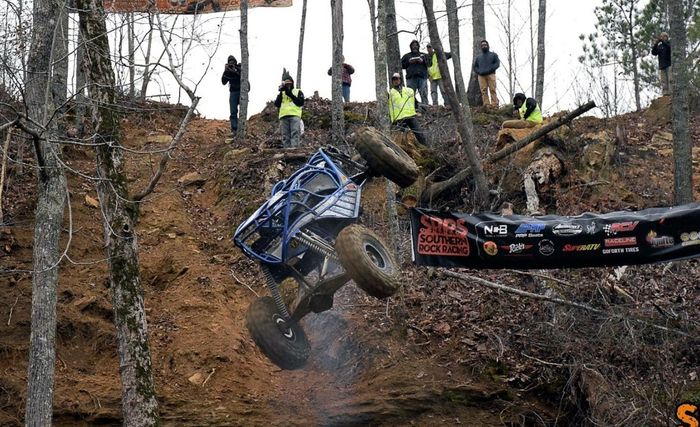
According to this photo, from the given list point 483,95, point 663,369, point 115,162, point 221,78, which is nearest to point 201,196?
point 221,78

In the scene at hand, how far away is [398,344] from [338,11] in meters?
10.3

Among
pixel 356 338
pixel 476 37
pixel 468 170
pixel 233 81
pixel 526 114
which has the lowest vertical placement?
pixel 356 338

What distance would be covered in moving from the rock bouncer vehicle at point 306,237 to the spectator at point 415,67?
32.5 feet

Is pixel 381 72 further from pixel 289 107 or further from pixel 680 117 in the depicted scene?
pixel 680 117

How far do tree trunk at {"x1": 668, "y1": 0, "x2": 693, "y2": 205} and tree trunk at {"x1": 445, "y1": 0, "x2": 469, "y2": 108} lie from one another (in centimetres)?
397

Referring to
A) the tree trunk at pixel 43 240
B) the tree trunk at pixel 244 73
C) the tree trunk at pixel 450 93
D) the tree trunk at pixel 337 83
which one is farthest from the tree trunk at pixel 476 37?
the tree trunk at pixel 43 240

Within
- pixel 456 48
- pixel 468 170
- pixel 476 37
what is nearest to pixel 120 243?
pixel 468 170

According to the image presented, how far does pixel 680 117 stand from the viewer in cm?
1508

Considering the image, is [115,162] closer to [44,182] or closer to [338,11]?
[44,182]

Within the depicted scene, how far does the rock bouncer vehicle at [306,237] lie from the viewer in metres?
9.85

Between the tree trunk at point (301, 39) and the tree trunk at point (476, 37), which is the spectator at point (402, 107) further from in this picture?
the tree trunk at point (301, 39)

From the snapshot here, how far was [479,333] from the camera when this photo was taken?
12.8 m

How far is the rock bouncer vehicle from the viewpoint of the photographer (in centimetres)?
985

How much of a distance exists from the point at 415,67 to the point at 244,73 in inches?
164
